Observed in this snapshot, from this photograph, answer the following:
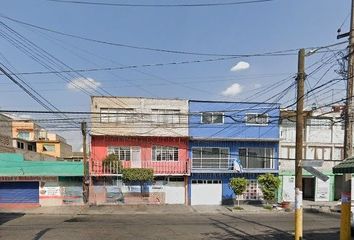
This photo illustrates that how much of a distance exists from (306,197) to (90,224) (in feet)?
78.0

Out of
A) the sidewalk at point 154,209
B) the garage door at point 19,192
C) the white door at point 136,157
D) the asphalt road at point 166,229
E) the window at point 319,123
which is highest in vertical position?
the window at point 319,123

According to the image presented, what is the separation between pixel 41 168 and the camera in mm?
33562

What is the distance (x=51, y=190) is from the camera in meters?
33.5

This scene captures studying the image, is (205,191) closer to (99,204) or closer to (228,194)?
(228,194)

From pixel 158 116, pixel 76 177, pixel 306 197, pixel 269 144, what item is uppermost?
pixel 158 116

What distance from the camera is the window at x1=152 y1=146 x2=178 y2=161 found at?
3516 centimetres

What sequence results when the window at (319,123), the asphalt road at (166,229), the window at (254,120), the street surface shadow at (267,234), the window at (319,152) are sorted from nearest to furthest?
the street surface shadow at (267,234), the asphalt road at (166,229), the window at (254,120), the window at (319,123), the window at (319,152)

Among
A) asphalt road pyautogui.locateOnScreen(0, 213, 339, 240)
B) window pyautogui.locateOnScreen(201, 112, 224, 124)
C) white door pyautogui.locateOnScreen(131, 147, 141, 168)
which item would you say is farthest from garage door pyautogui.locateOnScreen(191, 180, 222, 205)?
asphalt road pyautogui.locateOnScreen(0, 213, 339, 240)

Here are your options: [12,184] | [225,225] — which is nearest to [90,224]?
[225,225]

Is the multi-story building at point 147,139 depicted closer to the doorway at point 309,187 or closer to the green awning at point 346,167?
the doorway at point 309,187

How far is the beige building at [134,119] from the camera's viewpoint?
3459 centimetres

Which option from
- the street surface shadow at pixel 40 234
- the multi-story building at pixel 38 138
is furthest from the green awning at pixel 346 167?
the multi-story building at pixel 38 138

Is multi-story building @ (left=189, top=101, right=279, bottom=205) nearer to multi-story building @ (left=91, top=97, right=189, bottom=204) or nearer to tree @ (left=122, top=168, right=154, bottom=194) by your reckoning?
multi-story building @ (left=91, top=97, right=189, bottom=204)

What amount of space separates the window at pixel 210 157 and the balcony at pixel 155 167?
3.35 ft
